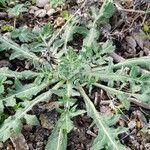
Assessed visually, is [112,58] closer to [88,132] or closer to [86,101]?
[86,101]

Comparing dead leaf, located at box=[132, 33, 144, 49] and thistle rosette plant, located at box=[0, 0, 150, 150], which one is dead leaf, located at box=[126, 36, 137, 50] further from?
thistle rosette plant, located at box=[0, 0, 150, 150]

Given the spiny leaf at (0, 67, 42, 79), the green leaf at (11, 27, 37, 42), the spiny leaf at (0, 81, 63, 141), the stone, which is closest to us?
the spiny leaf at (0, 81, 63, 141)

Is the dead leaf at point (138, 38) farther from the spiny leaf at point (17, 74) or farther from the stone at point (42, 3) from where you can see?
the spiny leaf at point (17, 74)

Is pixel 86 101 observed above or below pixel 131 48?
below

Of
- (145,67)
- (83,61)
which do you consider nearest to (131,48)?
(145,67)

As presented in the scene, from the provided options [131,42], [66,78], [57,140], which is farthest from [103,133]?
[131,42]

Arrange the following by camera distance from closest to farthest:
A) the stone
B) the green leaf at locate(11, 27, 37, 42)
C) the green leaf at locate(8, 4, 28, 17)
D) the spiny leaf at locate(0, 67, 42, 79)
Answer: the spiny leaf at locate(0, 67, 42, 79) → the green leaf at locate(11, 27, 37, 42) → the green leaf at locate(8, 4, 28, 17) → the stone

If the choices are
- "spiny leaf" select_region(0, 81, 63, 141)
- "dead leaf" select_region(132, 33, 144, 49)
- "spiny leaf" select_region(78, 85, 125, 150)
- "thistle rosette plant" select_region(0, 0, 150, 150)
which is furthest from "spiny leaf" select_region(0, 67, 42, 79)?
"dead leaf" select_region(132, 33, 144, 49)

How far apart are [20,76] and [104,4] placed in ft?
3.03

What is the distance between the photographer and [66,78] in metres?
3.12

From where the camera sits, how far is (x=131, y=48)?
3.46m

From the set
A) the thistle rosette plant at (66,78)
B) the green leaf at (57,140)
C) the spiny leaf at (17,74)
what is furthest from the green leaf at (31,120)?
the spiny leaf at (17,74)

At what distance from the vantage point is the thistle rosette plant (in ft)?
9.48

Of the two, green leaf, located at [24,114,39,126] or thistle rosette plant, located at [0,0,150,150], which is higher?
thistle rosette plant, located at [0,0,150,150]
